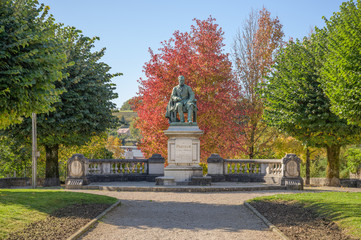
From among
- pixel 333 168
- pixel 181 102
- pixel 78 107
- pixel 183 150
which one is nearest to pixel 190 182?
pixel 183 150

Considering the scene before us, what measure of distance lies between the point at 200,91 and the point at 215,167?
18.2ft

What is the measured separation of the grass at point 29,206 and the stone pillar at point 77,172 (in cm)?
557

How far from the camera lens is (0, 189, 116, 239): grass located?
9262 millimetres

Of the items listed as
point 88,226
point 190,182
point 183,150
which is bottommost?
point 88,226

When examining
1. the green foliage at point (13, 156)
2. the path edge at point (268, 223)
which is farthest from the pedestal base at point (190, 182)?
the green foliage at point (13, 156)

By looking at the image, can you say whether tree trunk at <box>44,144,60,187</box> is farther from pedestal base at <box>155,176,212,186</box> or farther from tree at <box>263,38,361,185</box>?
tree at <box>263,38,361,185</box>

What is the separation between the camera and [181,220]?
1096 centimetres

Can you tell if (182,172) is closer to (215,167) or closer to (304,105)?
(215,167)

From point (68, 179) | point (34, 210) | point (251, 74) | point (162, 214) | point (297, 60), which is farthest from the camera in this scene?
point (251, 74)

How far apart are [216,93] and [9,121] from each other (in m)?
16.6

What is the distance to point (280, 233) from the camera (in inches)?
352

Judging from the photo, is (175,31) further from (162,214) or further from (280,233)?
(280,233)

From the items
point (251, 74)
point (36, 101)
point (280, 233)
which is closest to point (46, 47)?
point (36, 101)

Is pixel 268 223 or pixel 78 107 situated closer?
pixel 268 223
